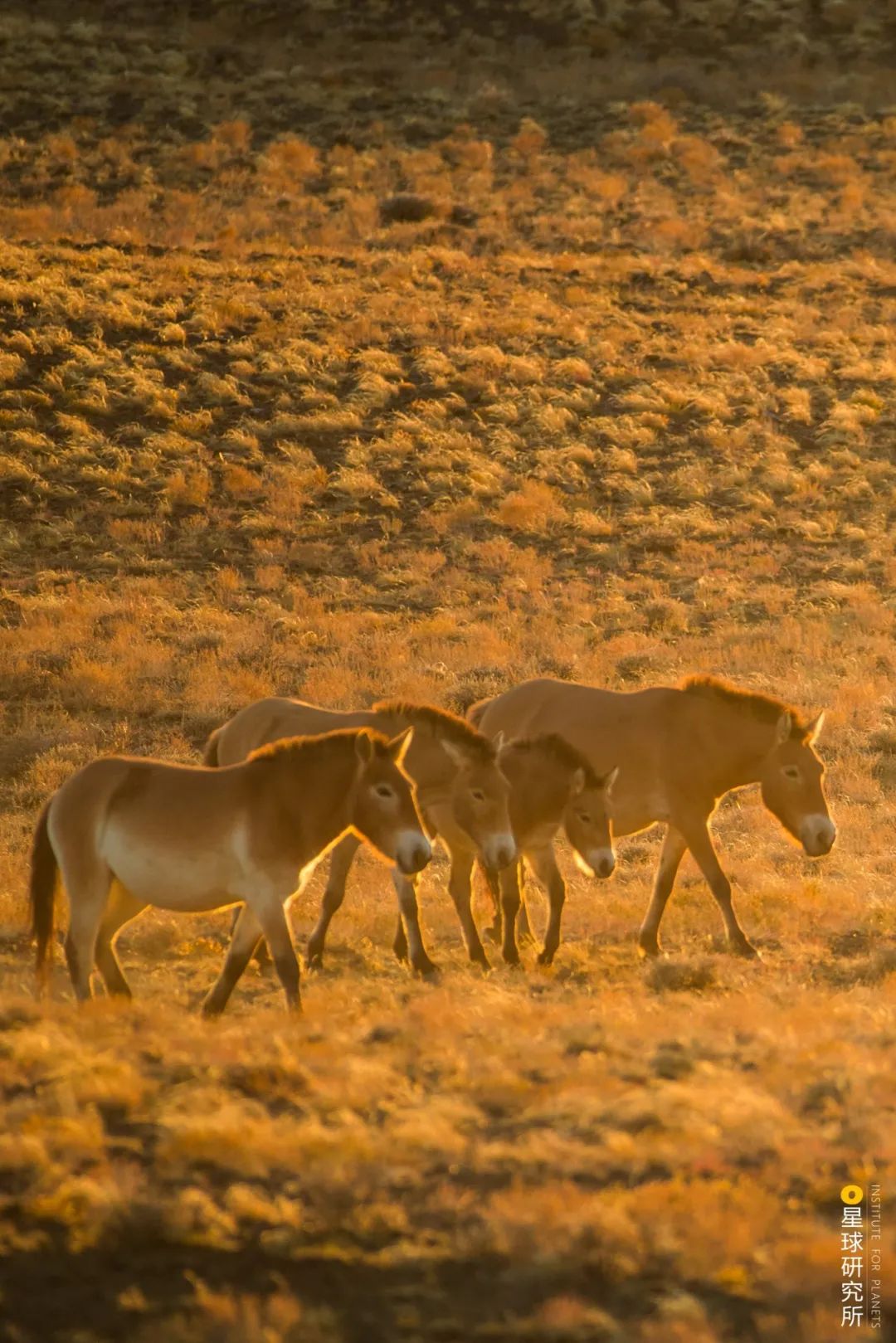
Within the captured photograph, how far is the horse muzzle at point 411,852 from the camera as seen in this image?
29.5 ft

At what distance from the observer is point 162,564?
89.2 feet

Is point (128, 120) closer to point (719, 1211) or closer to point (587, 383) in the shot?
point (587, 383)

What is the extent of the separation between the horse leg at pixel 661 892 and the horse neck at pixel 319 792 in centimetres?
354

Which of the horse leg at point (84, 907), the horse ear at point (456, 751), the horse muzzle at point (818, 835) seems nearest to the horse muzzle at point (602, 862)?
the horse ear at point (456, 751)

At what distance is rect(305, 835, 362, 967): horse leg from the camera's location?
37.4ft

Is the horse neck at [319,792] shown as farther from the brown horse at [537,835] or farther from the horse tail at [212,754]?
the horse tail at [212,754]

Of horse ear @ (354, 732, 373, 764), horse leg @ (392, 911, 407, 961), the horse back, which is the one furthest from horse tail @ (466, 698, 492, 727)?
horse ear @ (354, 732, 373, 764)

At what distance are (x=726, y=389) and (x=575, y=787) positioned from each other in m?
27.8

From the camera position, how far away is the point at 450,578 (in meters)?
27.1

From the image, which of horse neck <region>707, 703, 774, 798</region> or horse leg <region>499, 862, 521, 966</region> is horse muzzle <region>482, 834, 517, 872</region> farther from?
horse neck <region>707, 703, 774, 798</region>

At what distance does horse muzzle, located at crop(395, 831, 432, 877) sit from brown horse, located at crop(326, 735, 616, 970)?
6.26 feet

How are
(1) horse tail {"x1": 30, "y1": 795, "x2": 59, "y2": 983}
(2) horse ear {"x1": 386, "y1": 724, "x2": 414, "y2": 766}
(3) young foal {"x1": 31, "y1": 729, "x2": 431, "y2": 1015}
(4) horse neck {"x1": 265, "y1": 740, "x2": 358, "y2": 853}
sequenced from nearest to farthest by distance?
(3) young foal {"x1": 31, "y1": 729, "x2": 431, "y2": 1015} < (4) horse neck {"x1": 265, "y1": 740, "x2": 358, "y2": 853} < (2) horse ear {"x1": 386, "y1": 724, "x2": 414, "y2": 766} < (1) horse tail {"x1": 30, "y1": 795, "x2": 59, "y2": 983}

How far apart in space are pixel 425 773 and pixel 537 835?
0.97 m

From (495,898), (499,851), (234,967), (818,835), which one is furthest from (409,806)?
(818,835)
